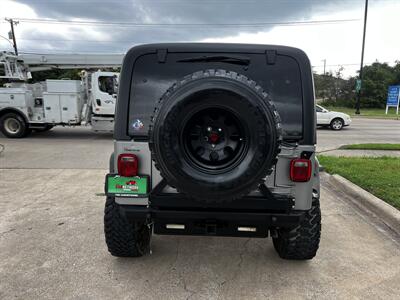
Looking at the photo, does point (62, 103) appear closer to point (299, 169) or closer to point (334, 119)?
point (299, 169)

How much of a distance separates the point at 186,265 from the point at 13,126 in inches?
449

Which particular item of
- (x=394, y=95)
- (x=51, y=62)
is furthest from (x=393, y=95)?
(x=51, y=62)

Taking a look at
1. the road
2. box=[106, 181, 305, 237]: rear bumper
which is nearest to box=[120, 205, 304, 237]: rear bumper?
box=[106, 181, 305, 237]: rear bumper

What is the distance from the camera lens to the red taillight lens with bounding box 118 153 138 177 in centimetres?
272

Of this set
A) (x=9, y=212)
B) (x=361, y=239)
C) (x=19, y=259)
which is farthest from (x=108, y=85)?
(x=361, y=239)

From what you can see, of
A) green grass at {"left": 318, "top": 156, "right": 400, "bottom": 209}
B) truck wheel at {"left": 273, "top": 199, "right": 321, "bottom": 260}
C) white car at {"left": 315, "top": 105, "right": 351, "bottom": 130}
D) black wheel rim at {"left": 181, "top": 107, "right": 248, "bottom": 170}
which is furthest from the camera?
white car at {"left": 315, "top": 105, "right": 351, "bottom": 130}

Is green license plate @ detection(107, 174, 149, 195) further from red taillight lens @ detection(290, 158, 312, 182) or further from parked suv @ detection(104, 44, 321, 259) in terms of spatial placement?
red taillight lens @ detection(290, 158, 312, 182)

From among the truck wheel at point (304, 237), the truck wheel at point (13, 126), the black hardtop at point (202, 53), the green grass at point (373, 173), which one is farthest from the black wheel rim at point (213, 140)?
the truck wheel at point (13, 126)

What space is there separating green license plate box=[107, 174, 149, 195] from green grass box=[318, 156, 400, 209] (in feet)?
11.9

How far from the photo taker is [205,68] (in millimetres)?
2723

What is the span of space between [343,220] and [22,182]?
5.46m

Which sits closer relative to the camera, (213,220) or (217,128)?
(217,128)

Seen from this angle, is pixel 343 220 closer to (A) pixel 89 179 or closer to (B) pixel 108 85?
(A) pixel 89 179

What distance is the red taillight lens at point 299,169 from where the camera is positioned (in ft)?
8.73
